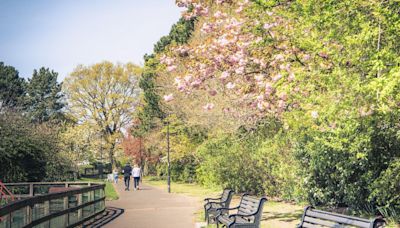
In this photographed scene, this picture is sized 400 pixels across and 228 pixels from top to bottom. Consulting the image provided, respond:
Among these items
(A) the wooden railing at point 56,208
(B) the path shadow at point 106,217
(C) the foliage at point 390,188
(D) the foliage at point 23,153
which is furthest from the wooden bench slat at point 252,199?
(D) the foliage at point 23,153

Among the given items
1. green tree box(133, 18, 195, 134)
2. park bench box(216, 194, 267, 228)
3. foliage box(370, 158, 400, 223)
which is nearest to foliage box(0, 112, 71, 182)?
green tree box(133, 18, 195, 134)

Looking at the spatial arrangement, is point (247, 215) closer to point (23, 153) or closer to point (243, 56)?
point (243, 56)

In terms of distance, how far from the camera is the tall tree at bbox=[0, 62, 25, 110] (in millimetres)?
78431

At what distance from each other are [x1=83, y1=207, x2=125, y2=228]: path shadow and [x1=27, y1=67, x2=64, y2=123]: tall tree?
60255mm

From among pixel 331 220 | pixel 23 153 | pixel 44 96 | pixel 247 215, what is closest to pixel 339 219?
pixel 331 220

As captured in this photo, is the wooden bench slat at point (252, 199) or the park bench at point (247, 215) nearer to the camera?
the park bench at point (247, 215)

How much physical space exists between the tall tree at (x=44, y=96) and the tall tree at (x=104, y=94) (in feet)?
41.7

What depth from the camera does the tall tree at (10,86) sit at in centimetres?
7843

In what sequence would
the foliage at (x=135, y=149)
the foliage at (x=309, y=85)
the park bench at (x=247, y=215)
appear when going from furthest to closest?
the foliage at (x=135, y=149) → the park bench at (x=247, y=215) → the foliage at (x=309, y=85)

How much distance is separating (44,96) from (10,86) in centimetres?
575

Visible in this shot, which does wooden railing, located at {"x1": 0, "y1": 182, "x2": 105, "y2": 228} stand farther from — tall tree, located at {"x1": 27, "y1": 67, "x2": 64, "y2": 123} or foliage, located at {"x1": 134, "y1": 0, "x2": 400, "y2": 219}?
tall tree, located at {"x1": 27, "y1": 67, "x2": 64, "y2": 123}

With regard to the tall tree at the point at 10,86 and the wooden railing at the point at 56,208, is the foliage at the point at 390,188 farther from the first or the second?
the tall tree at the point at 10,86

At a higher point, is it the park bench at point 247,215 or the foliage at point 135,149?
the foliage at point 135,149

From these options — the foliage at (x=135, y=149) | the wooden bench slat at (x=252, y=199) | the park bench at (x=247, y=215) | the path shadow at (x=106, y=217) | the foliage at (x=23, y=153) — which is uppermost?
the foliage at (x=135, y=149)
